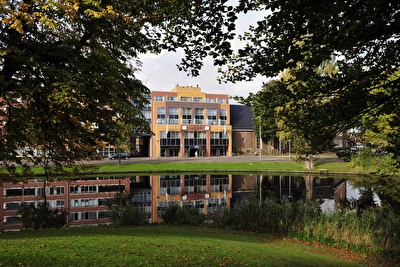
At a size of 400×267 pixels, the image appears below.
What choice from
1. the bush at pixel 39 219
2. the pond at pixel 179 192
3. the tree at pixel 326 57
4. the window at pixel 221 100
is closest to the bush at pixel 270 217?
the pond at pixel 179 192

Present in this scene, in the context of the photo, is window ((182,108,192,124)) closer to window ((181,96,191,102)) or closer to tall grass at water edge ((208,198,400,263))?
window ((181,96,191,102))

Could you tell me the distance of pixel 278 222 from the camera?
13.9m

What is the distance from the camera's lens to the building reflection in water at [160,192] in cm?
1952

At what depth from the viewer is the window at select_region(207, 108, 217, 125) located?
74125 millimetres

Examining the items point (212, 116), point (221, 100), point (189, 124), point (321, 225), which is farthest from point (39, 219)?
point (221, 100)

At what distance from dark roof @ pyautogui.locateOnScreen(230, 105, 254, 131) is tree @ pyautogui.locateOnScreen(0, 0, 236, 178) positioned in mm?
71704

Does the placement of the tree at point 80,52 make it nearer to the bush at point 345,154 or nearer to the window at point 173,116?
the bush at point 345,154

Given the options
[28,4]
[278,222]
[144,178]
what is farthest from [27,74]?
[144,178]

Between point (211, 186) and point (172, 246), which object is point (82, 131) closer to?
point (172, 246)

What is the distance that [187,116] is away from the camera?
7212 centimetres

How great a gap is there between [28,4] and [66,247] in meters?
5.79

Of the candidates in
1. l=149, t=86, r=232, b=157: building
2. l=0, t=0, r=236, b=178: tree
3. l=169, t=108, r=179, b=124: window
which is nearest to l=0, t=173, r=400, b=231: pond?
l=0, t=0, r=236, b=178: tree

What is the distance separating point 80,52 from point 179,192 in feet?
69.7

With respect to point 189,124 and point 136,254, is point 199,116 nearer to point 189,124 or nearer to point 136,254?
point 189,124
